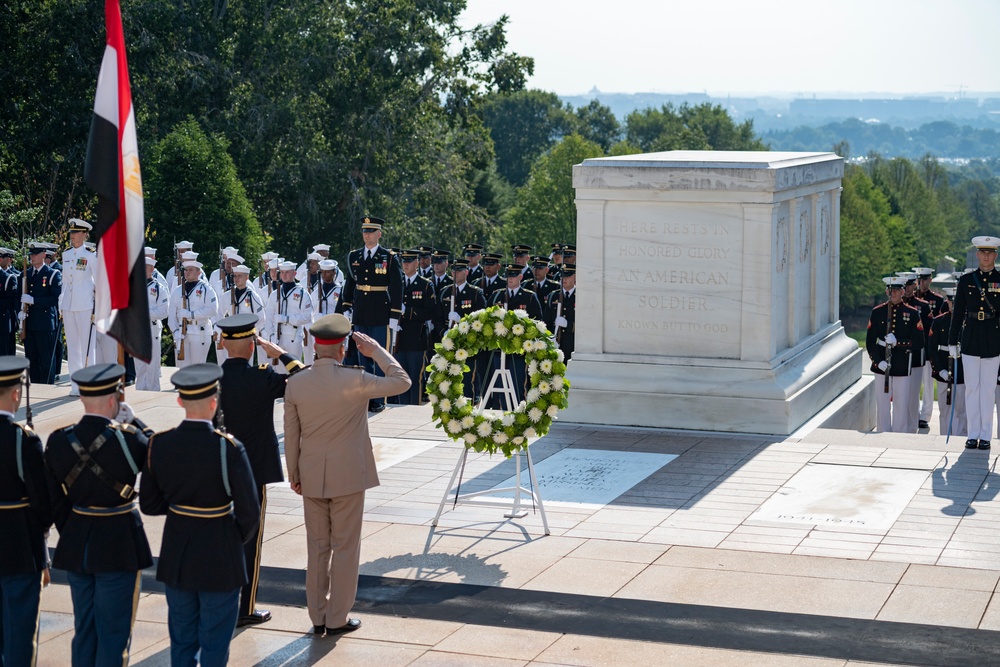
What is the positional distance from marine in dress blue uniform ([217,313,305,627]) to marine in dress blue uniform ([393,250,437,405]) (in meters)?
7.81

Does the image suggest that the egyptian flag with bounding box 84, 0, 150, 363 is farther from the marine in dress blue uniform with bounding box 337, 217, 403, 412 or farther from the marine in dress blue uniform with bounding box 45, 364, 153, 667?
the marine in dress blue uniform with bounding box 337, 217, 403, 412

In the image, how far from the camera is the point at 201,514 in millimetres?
5879

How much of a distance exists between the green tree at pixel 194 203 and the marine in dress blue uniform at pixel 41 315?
791cm

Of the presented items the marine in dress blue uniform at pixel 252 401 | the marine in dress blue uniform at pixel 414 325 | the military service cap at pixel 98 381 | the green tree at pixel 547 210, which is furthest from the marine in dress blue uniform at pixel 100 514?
the green tree at pixel 547 210

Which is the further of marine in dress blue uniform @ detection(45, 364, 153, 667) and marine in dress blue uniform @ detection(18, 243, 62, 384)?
marine in dress blue uniform @ detection(18, 243, 62, 384)

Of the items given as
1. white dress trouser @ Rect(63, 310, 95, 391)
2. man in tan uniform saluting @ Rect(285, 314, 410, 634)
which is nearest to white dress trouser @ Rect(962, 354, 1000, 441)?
man in tan uniform saluting @ Rect(285, 314, 410, 634)

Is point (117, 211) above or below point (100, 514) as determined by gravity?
above

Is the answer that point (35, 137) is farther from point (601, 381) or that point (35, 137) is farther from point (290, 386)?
point (290, 386)

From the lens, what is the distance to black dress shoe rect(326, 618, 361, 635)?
7031mm

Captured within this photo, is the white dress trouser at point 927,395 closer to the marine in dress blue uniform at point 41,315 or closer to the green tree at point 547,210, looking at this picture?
the marine in dress blue uniform at point 41,315

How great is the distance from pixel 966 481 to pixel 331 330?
565 centimetres

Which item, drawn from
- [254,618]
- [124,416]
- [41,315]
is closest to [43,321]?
[41,315]

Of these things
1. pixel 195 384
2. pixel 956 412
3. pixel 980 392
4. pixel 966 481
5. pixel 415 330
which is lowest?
pixel 956 412

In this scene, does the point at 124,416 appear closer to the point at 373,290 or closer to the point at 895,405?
the point at 373,290
